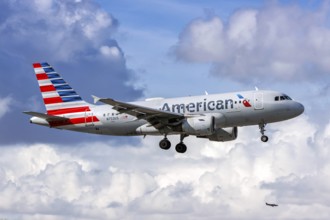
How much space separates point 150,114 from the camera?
8469cm

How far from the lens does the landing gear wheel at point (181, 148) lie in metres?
88.8

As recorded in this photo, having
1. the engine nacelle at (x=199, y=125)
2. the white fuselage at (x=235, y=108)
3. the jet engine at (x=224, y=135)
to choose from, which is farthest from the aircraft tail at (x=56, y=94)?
the jet engine at (x=224, y=135)

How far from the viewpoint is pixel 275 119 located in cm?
8412

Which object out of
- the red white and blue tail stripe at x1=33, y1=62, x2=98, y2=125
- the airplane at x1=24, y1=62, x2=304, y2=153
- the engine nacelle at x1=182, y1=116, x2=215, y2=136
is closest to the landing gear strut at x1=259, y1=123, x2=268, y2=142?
the airplane at x1=24, y1=62, x2=304, y2=153

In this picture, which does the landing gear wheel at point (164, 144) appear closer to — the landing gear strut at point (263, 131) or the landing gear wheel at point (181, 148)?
the landing gear wheel at point (181, 148)

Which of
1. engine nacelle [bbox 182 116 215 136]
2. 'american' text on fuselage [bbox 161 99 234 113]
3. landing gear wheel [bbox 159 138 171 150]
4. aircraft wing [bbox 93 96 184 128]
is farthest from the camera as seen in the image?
landing gear wheel [bbox 159 138 171 150]

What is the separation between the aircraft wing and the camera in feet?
270

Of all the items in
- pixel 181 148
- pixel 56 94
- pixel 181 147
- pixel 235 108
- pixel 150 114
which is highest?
pixel 56 94

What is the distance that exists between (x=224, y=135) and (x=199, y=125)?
8611 millimetres

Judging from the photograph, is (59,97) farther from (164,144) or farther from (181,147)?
(181,147)

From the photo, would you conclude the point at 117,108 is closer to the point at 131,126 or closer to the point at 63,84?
the point at 131,126

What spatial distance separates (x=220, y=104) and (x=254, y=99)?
3.12m

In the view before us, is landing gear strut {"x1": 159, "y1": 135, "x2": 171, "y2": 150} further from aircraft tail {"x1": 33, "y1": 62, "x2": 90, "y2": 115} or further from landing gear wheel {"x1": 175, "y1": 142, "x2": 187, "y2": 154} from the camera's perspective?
aircraft tail {"x1": 33, "y1": 62, "x2": 90, "y2": 115}

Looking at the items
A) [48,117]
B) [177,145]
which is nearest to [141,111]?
[177,145]
